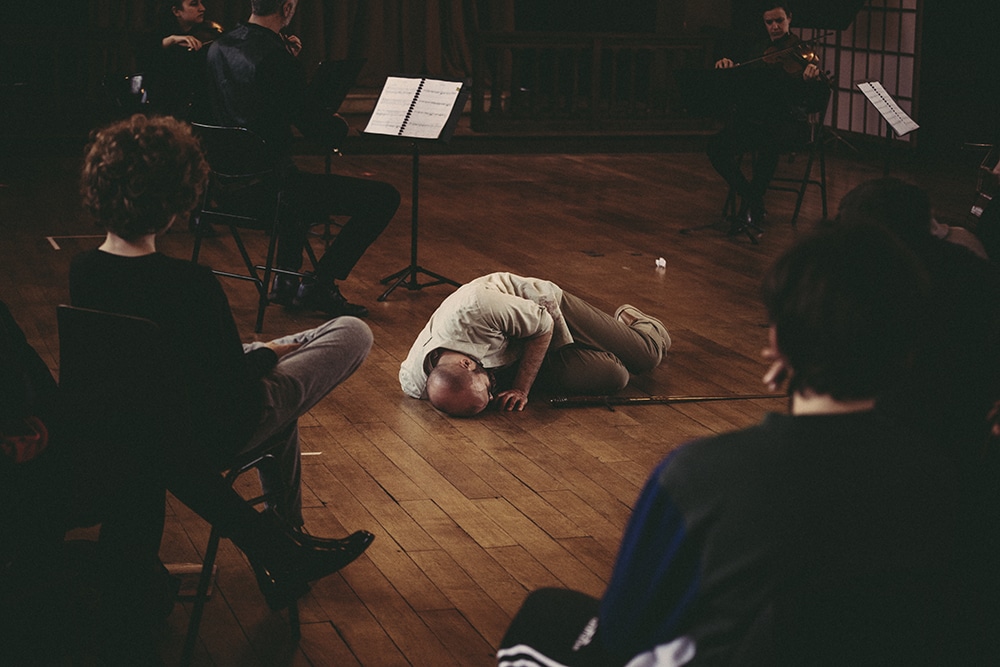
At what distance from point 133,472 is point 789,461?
1425 millimetres

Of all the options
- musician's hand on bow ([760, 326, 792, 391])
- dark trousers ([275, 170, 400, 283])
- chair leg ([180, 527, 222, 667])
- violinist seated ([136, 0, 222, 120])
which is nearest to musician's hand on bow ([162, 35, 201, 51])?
violinist seated ([136, 0, 222, 120])

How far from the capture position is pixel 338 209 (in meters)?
5.29

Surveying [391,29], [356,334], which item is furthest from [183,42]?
[391,29]

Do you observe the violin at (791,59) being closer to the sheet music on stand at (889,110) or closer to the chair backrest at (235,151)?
the sheet music on stand at (889,110)

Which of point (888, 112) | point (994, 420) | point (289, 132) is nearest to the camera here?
point (994, 420)

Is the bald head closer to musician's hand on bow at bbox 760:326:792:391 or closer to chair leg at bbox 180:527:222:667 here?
chair leg at bbox 180:527:222:667

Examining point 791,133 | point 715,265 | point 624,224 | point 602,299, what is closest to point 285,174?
point 602,299

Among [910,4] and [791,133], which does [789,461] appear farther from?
[910,4]

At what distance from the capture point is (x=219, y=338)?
2322mm

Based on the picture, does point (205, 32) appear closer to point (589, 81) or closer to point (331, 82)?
point (331, 82)

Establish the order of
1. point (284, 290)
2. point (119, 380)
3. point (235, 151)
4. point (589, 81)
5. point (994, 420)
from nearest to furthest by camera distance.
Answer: point (994, 420) → point (119, 380) → point (235, 151) → point (284, 290) → point (589, 81)

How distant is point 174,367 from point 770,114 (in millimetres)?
5958

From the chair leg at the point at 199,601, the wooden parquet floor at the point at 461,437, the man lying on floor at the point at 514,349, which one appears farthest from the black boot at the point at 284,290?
the chair leg at the point at 199,601

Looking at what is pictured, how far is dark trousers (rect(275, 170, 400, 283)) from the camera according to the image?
17.2 ft
